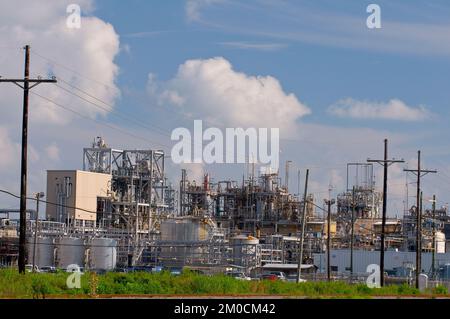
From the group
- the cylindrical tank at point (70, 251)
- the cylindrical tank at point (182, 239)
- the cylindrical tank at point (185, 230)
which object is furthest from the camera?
the cylindrical tank at point (185, 230)

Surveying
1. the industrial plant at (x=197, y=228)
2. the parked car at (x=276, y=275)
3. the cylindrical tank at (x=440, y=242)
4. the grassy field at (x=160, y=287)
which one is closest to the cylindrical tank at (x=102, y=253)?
the industrial plant at (x=197, y=228)

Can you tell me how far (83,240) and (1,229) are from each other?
41.7 feet

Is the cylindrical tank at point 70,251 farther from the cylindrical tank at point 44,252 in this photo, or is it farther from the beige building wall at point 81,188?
the beige building wall at point 81,188

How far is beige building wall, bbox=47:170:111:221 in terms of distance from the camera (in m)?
80.8

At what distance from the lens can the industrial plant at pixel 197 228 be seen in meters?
75.2

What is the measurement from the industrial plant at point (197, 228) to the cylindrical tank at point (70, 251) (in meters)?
0.09

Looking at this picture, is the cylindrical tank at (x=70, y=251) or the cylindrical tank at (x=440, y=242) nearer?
the cylindrical tank at (x=70, y=251)

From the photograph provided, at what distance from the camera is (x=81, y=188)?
266ft

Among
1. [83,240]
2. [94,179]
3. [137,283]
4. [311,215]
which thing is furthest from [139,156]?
[137,283]

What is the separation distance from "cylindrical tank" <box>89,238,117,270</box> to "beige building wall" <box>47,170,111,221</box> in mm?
8642

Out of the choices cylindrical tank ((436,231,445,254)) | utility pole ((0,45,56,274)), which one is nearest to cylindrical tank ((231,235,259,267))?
cylindrical tank ((436,231,445,254))

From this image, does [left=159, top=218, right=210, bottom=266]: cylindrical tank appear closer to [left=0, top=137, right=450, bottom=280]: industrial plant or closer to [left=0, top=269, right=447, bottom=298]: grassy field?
[left=0, top=137, right=450, bottom=280]: industrial plant

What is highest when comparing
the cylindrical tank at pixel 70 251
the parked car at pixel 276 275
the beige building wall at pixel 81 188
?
the beige building wall at pixel 81 188

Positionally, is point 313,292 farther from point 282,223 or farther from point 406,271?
point 282,223
